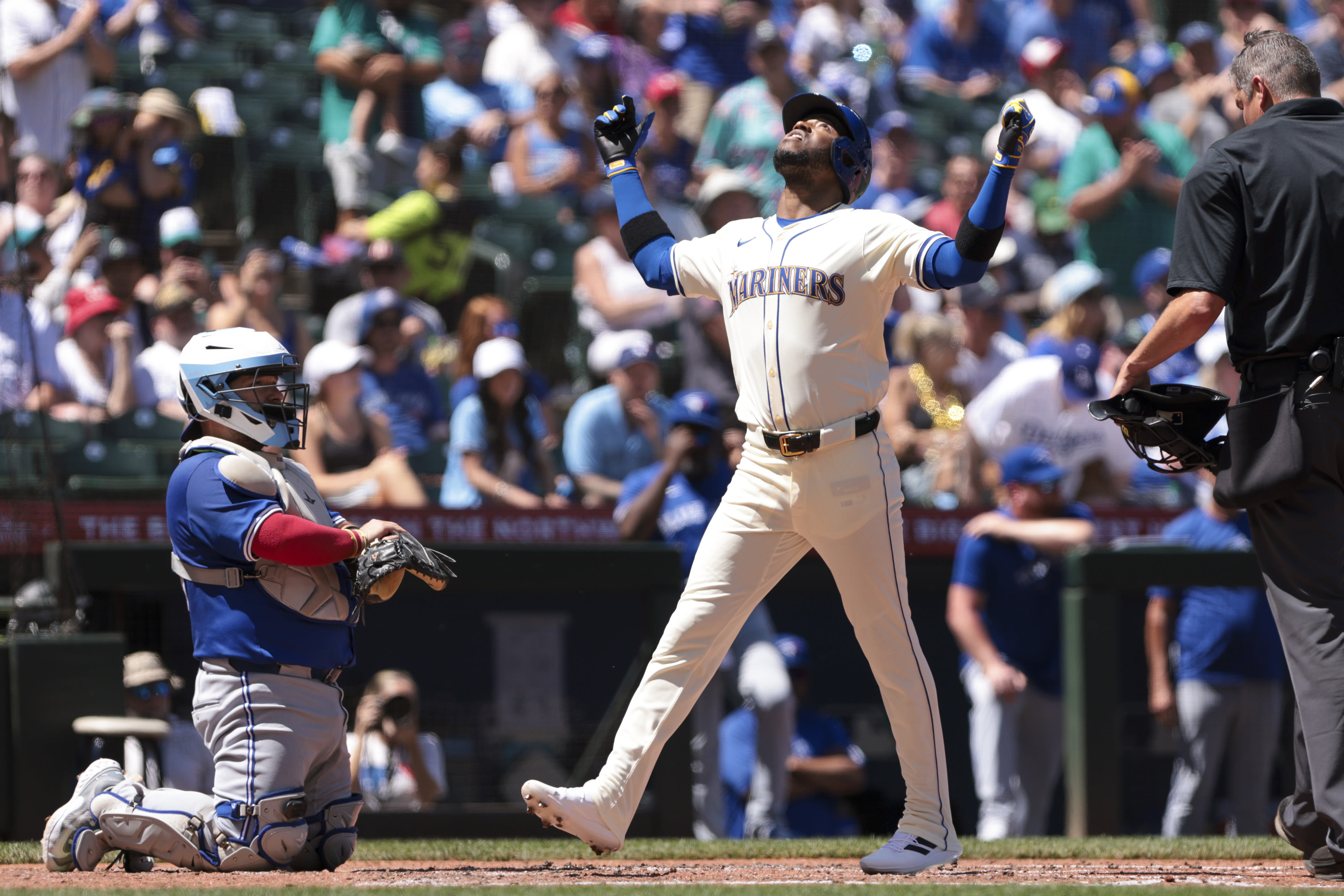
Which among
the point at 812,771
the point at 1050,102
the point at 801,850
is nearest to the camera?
the point at 801,850

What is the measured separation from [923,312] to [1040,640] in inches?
103

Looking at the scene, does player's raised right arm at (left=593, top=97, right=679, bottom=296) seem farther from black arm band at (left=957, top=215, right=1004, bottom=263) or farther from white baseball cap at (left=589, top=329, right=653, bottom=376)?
white baseball cap at (left=589, top=329, right=653, bottom=376)

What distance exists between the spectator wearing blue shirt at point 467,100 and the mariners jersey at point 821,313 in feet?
19.6

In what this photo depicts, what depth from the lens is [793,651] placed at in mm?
6688

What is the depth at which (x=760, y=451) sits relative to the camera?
4137mm

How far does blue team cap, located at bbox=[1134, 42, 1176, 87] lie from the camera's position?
11102 mm

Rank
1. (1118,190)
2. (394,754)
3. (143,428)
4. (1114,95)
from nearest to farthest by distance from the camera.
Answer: (394,754)
(143,428)
(1118,190)
(1114,95)

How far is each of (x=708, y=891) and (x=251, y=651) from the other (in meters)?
1.30

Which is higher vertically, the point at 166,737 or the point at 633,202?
the point at 633,202

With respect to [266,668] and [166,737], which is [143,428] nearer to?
[166,737]

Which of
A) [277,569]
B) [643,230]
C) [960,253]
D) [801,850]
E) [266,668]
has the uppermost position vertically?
[643,230]

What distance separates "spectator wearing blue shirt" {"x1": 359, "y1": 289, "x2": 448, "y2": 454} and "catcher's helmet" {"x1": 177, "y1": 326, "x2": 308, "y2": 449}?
3.50m

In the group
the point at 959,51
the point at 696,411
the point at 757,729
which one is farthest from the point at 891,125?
the point at 757,729

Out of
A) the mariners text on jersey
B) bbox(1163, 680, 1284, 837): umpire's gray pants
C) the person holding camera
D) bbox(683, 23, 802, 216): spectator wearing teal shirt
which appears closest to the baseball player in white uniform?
the mariners text on jersey
